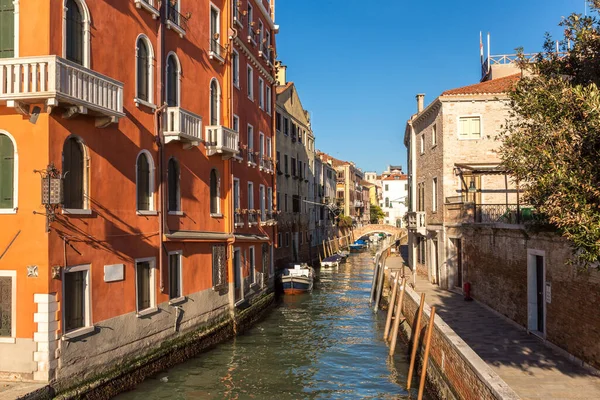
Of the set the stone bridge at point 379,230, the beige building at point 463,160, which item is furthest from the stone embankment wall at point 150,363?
the stone bridge at point 379,230

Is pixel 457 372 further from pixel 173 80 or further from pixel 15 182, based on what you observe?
pixel 173 80

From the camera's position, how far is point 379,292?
78.6 ft

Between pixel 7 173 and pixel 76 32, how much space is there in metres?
3.05

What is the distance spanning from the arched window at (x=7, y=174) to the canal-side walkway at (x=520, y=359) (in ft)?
30.6

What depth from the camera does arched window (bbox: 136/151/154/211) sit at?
12.8 meters

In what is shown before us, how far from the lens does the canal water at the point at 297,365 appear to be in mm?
12383

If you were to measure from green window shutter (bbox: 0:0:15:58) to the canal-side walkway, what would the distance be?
10599mm

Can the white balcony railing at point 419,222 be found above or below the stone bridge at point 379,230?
above

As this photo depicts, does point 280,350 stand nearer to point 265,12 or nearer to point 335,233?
point 265,12

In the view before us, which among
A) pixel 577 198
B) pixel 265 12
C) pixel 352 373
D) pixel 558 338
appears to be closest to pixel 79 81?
pixel 577 198

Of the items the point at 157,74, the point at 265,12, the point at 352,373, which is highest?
the point at 265,12

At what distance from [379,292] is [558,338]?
1280cm

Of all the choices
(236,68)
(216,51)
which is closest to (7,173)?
(216,51)

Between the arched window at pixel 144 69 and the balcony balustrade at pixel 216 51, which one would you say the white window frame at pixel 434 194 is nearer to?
the balcony balustrade at pixel 216 51
